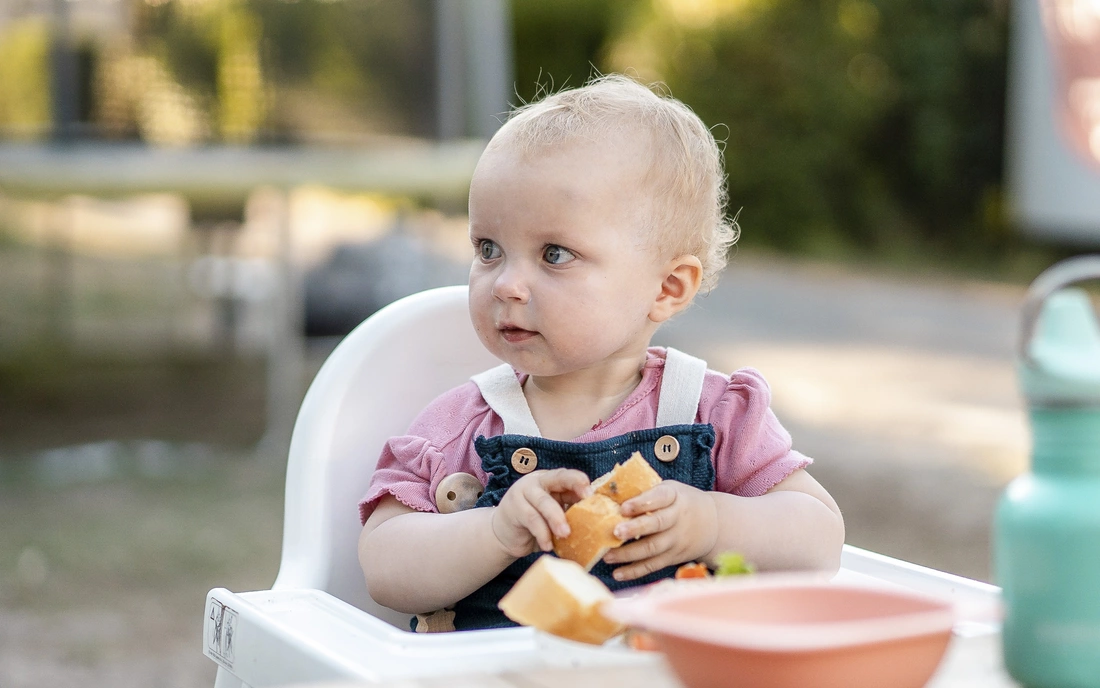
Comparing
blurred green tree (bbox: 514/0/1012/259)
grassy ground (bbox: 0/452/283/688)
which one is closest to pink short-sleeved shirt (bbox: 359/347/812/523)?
grassy ground (bbox: 0/452/283/688)

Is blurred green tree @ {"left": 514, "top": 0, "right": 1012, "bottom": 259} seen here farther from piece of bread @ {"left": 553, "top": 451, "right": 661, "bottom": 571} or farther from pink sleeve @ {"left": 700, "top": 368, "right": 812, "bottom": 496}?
piece of bread @ {"left": 553, "top": 451, "right": 661, "bottom": 571}

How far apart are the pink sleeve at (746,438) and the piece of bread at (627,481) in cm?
23

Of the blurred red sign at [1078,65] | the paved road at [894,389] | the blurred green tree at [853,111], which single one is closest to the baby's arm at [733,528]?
the paved road at [894,389]

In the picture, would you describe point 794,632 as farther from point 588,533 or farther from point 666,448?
point 666,448

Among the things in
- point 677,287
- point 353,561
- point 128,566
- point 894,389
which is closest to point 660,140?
point 677,287

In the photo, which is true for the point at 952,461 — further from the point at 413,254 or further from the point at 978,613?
the point at 978,613

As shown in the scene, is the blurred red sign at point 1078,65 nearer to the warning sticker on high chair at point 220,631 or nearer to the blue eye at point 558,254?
the blue eye at point 558,254

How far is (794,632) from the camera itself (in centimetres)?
65

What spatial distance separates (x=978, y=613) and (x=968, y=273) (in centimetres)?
899

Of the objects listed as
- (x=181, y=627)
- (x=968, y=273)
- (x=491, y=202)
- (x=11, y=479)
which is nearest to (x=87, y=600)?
(x=181, y=627)

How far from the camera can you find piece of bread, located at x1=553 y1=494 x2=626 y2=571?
37.4 inches

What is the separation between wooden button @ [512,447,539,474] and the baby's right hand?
0.44ft

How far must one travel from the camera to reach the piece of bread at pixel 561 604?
30.5 inches

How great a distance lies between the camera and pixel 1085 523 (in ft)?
2.13
